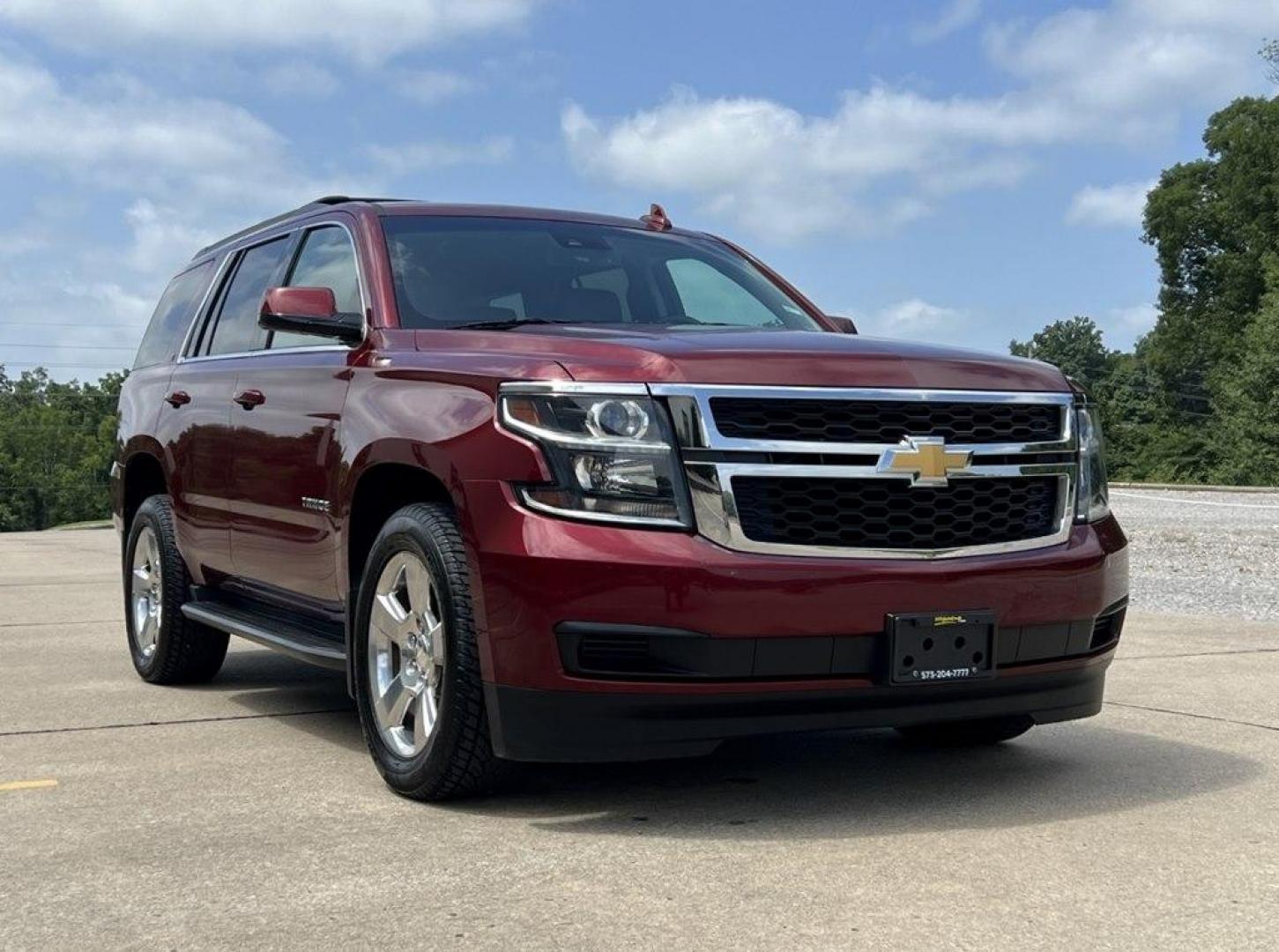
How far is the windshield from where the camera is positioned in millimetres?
5547

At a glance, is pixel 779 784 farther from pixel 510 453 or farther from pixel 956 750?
pixel 510 453

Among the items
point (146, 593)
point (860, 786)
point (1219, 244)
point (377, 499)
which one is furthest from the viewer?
point (1219, 244)

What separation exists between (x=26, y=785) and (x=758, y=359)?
2607mm

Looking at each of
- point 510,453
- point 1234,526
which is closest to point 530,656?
point 510,453

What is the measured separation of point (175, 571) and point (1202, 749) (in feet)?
13.7

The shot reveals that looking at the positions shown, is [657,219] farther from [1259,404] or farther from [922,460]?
[1259,404]

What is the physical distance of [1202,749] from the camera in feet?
18.5

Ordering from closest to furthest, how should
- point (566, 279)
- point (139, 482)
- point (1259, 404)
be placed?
point (566, 279), point (139, 482), point (1259, 404)

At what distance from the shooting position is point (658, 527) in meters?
4.24

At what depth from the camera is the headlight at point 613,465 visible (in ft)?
14.0

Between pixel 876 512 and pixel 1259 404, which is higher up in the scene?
pixel 1259 404

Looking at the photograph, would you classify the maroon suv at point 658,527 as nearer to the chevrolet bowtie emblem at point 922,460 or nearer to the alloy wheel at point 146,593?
the chevrolet bowtie emblem at point 922,460

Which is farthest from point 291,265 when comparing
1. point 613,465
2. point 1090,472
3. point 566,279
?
point 1090,472

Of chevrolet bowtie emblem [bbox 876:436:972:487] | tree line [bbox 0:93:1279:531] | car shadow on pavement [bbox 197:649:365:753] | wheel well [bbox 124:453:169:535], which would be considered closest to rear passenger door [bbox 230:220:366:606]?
car shadow on pavement [bbox 197:649:365:753]
